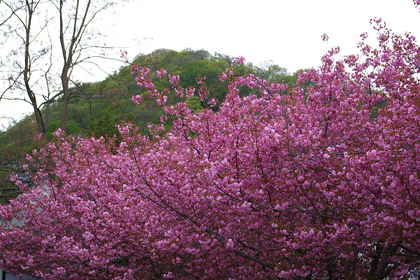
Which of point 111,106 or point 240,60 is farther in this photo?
point 111,106

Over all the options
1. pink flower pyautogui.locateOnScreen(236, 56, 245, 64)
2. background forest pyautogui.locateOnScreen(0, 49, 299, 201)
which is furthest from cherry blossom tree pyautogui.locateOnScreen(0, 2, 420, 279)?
background forest pyautogui.locateOnScreen(0, 49, 299, 201)

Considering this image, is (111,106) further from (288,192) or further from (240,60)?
(288,192)

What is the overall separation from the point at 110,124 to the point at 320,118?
26.6m

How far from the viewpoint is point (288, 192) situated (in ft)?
15.2

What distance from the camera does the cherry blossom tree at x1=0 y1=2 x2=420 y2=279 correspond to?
12.2ft

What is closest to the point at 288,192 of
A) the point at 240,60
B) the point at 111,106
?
the point at 240,60

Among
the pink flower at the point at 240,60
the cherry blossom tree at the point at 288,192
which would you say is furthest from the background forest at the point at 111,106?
the cherry blossom tree at the point at 288,192

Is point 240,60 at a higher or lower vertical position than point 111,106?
lower

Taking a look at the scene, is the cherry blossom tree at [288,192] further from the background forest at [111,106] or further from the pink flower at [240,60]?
the background forest at [111,106]

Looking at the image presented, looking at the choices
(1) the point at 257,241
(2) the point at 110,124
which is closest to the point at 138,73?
(1) the point at 257,241

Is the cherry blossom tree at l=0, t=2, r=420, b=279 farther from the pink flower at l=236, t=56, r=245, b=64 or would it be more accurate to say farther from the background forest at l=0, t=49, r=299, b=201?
the background forest at l=0, t=49, r=299, b=201

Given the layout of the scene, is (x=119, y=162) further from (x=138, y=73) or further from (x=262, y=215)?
(x=262, y=215)

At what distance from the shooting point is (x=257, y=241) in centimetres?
485

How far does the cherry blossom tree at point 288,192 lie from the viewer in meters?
3.72
